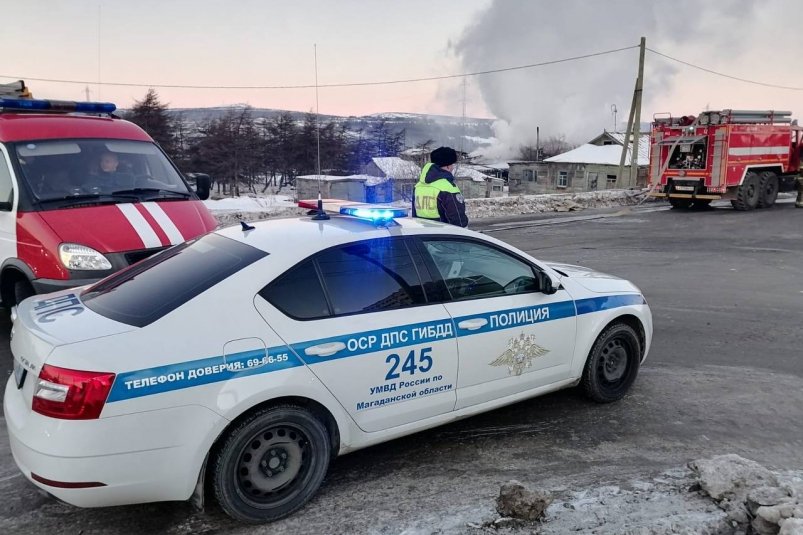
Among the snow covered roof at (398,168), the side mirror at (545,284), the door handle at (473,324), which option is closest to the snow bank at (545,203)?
the side mirror at (545,284)

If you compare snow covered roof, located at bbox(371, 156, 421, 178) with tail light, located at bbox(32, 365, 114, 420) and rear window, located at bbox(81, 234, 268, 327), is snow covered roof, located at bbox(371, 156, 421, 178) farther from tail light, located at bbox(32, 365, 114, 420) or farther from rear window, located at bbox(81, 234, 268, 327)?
tail light, located at bbox(32, 365, 114, 420)

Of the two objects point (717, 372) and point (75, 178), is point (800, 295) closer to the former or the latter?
point (717, 372)

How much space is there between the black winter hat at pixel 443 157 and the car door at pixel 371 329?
254 cm

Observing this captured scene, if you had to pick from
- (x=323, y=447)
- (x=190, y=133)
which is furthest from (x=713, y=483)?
(x=190, y=133)

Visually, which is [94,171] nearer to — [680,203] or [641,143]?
[680,203]

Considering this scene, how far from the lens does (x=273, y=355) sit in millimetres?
2994

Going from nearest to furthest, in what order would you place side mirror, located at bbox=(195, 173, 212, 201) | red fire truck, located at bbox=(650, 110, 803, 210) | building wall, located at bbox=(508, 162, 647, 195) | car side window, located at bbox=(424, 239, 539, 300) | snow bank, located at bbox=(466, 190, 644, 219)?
car side window, located at bbox=(424, 239, 539, 300) → side mirror, located at bbox=(195, 173, 212, 201) → red fire truck, located at bbox=(650, 110, 803, 210) → snow bank, located at bbox=(466, 190, 644, 219) → building wall, located at bbox=(508, 162, 647, 195)

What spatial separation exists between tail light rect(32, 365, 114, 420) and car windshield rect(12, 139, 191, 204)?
11.6ft

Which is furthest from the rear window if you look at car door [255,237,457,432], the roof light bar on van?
the roof light bar on van

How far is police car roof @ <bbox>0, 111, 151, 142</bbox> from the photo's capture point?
604 centimetres

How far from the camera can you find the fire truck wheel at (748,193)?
17250 millimetres

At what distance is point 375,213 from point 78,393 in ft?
6.34

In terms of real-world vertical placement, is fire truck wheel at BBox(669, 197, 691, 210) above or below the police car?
above

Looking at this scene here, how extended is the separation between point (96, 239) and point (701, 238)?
11.8 m
